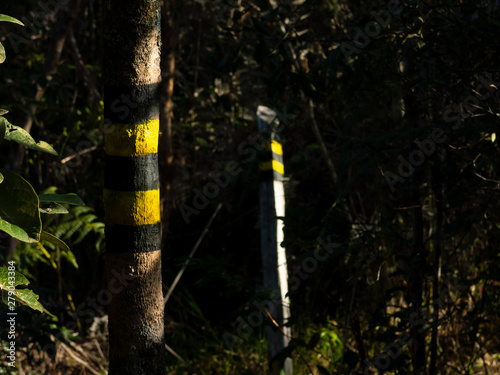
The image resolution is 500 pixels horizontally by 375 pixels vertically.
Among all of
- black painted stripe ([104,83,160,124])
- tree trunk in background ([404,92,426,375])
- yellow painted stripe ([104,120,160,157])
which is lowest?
tree trunk in background ([404,92,426,375])

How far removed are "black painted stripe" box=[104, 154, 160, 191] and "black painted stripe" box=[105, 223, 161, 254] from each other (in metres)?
0.10

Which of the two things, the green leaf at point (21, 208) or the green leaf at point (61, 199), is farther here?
the green leaf at point (61, 199)

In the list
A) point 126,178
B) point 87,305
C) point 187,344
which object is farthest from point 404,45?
point 87,305

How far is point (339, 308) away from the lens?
435 centimetres

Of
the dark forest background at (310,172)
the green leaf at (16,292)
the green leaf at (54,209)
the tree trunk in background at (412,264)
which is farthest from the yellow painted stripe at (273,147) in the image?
the green leaf at (16,292)

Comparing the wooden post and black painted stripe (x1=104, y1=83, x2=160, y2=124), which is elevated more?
black painted stripe (x1=104, y1=83, x2=160, y2=124)

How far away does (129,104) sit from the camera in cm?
149

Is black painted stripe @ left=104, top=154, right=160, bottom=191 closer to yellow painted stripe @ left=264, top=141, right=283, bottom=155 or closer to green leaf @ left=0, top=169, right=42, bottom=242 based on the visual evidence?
green leaf @ left=0, top=169, right=42, bottom=242

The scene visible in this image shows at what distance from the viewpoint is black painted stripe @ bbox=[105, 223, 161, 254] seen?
150 centimetres

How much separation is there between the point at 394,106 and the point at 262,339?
1.86 metres

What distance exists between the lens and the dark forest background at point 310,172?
7.55 feet

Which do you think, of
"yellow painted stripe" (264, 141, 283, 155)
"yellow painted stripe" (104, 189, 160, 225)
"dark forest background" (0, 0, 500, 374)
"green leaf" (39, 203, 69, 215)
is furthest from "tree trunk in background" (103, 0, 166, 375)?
"yellow painted stripe" (264, 141, 283, 155)

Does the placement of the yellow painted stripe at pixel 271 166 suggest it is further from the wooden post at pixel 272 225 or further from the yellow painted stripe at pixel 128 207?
the yellow painted stripe at pixel 128 207

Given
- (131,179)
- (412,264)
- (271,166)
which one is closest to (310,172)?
(271,166)
